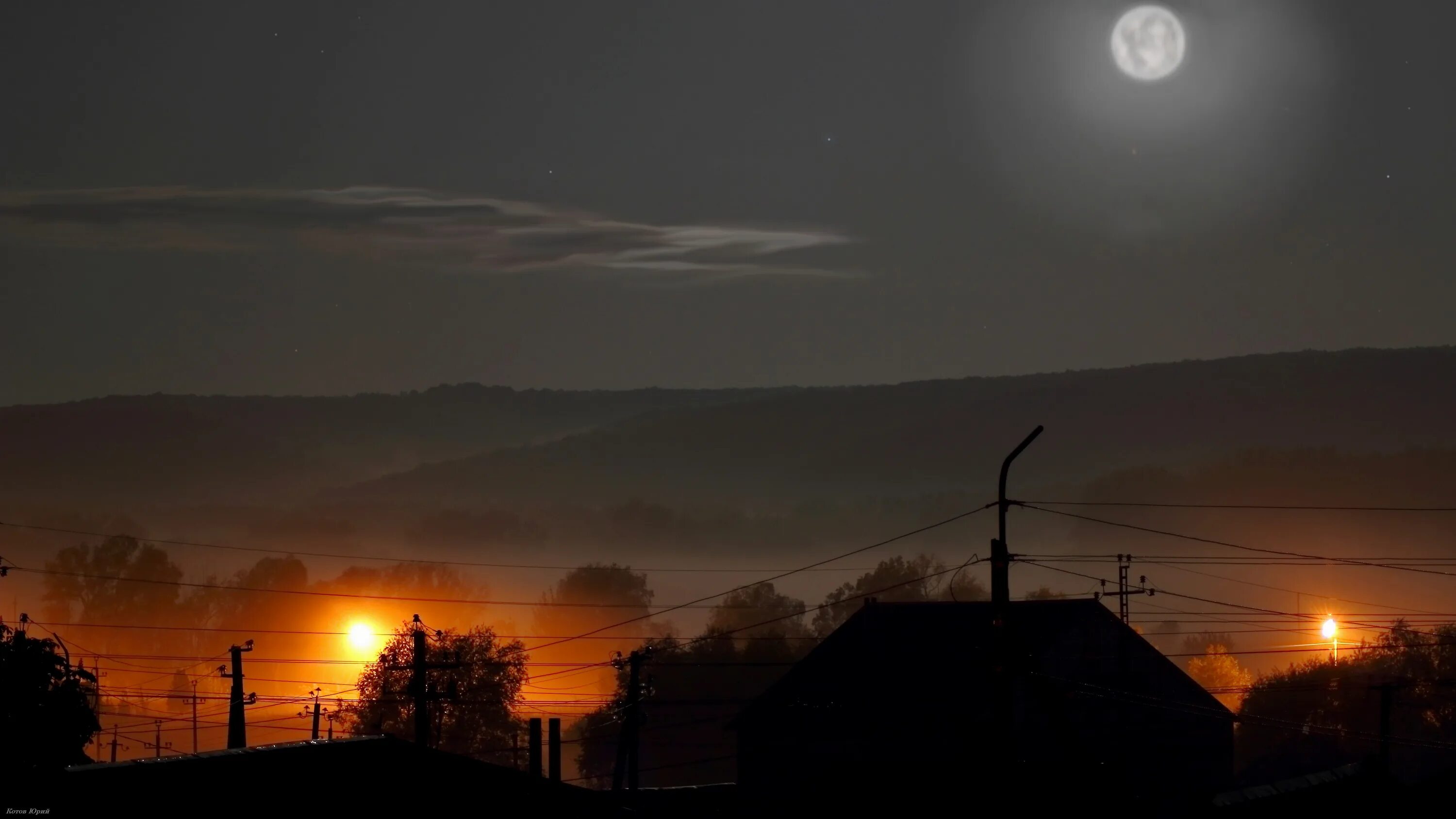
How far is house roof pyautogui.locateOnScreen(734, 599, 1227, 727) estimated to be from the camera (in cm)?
7769

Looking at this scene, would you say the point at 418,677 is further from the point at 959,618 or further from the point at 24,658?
the point at 959,618

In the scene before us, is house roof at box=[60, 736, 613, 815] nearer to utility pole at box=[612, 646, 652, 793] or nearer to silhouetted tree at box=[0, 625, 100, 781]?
silhouetted tree at box=[0, 625, 100, 781]

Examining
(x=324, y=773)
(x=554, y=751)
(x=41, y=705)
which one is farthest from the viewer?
(x=554, y=751)

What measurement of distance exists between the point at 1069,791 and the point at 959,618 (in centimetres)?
3759

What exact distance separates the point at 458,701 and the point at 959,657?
64.4 meters

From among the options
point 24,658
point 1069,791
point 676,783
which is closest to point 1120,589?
point 676,783

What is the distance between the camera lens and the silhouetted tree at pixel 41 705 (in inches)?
1866

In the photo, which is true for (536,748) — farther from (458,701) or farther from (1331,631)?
(1331,631)

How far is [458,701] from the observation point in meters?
131

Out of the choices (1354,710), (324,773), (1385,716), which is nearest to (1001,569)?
(324,773)

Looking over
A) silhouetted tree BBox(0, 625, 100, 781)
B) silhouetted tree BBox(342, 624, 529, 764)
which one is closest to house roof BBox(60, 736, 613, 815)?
silhouetted tree BBox(0, 625, 100, 781)

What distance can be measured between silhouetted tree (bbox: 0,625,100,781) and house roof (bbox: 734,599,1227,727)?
118ft

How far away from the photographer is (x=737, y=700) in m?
140

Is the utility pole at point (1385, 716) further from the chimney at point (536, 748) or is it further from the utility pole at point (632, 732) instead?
the chimney at point (536, 748)
